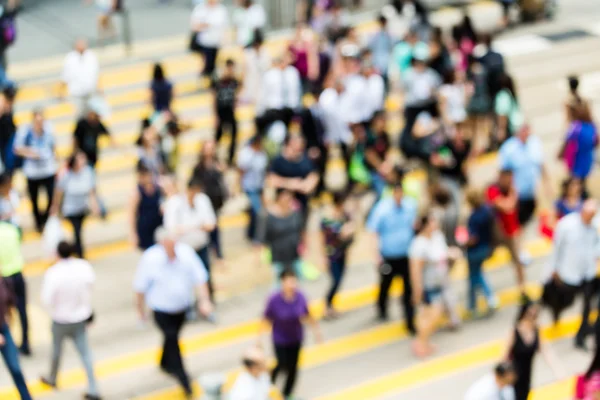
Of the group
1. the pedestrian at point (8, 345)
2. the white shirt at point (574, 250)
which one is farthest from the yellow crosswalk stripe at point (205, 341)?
the white shirt at point (574, 250)

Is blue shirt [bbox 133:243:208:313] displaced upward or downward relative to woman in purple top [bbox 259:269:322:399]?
upward

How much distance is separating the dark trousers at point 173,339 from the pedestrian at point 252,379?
1.46 m

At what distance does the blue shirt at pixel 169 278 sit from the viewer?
10.0m

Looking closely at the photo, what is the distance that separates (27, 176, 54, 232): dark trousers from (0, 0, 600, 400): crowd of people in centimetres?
2

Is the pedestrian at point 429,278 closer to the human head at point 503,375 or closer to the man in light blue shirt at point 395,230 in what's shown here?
the man in light blue shirt at point 395,230

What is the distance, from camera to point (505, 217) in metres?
12.0

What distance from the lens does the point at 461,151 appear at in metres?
13.1

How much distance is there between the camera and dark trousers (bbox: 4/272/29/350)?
10609 mm

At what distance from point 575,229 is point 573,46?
1089 centimetres

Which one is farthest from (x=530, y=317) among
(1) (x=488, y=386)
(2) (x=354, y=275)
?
(2) (x=354, y=275)

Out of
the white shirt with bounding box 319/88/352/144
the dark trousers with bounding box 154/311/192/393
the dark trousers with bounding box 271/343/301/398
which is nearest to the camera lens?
the dark trousers with bounding box 271/343/301/398

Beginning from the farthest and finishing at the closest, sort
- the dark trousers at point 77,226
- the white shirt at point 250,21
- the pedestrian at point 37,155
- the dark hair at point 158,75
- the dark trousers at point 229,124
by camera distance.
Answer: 1. the white shirt at point 250,21
2. the dark trousers at point 229,124
3. the dark hair at point 158,75
4. the pedestrian at point 37,155
5. the dark trousers at point 77,226

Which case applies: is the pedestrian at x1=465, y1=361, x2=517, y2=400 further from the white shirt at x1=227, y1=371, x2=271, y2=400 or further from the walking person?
the walking person

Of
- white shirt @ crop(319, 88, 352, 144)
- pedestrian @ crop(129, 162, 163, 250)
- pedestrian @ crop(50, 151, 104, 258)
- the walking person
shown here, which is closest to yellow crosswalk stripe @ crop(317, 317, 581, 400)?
the walking person
